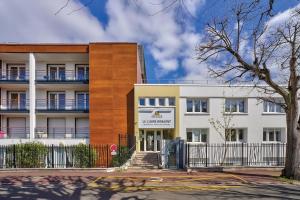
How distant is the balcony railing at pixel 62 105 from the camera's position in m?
30.9

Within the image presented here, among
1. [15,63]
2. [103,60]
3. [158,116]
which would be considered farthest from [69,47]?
[158,116]

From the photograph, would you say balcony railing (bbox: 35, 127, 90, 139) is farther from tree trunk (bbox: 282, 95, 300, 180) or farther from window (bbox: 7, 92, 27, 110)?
tree trunk (bbox: 282, 95, 300, 180)

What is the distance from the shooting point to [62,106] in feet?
104

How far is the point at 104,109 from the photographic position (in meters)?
30.0

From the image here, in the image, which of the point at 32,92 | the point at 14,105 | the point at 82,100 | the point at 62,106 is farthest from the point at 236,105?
the point at 14,105

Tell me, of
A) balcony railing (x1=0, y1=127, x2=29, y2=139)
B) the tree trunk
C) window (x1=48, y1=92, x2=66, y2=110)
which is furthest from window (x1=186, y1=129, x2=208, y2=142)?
balcony railing (x1=0, y1=127, x2=29, y2=139)

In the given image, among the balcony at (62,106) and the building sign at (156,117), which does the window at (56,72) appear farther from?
the building sign at (156,117)

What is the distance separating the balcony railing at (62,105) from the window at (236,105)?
14.2 metres

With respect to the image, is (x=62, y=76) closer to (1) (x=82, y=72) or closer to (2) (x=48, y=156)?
(1) (x=82, y=72)

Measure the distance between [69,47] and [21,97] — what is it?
7.75 metres

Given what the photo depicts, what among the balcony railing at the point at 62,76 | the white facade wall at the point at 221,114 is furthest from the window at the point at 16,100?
the white facade wall at the point at 221,114

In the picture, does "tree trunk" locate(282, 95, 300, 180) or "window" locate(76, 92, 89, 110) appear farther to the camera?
"window" locate(76, 92, 89, 110)

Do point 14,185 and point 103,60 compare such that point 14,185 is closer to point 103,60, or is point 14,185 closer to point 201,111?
point 103,60

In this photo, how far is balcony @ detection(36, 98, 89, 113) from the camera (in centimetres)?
3064
